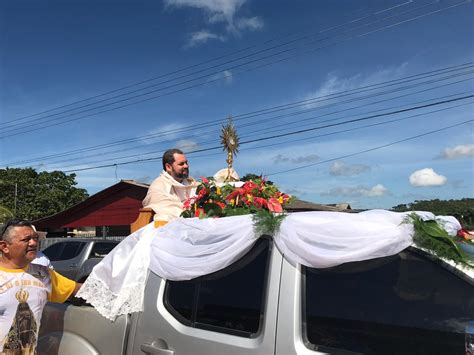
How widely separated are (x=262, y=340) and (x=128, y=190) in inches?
905

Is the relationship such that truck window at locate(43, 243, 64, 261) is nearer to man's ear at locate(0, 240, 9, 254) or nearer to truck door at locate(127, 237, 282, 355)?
man's ear at locate(0, 240, 9, 254)

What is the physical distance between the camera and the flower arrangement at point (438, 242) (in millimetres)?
1905

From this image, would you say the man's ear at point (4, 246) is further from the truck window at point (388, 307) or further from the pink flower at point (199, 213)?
the truck window at point (388, 307)

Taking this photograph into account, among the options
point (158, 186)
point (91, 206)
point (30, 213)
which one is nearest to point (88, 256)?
point (158, 186)

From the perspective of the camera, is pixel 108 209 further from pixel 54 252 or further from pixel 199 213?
pixel 199 213

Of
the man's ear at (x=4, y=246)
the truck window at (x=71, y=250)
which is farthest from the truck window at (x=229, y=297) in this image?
the truck window at (x=71, y=250)

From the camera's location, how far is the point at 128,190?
961 inches

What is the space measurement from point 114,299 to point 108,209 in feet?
76.3

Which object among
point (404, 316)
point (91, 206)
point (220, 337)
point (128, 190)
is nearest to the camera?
point (404, 316)

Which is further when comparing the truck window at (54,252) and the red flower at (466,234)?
the truck window at (54,252)

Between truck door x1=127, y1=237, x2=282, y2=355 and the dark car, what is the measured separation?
9.33 metres

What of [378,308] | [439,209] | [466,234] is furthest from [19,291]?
[439,209]

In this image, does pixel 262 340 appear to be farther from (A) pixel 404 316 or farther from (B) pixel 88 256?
(B) pixel 88 256

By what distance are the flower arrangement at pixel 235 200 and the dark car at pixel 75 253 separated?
29.2ft
